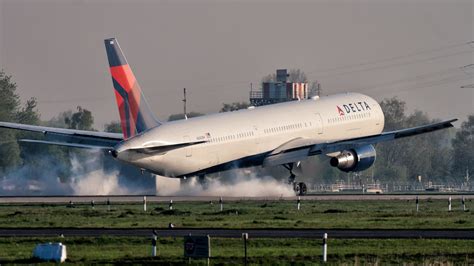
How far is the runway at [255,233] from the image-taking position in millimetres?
62062

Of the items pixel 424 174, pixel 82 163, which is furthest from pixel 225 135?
pixel 424 174

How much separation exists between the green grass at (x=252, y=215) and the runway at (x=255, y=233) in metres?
2.76

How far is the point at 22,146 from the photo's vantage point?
478 feet

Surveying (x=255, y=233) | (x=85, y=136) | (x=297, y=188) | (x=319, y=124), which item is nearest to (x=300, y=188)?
(x=297, y=188)

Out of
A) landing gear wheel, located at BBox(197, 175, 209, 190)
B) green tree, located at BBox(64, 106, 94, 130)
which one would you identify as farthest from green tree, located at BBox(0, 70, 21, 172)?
landing gear wheel, located at BBox(197, 175, 209, 190)

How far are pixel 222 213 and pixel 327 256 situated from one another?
28025 millimetres

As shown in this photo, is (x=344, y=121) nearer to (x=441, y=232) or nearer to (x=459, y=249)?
(x=441, y=232)

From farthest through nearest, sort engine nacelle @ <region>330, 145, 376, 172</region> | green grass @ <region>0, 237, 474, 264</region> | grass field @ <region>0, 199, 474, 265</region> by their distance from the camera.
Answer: engine nacelle @ <region>330, 145, 376, 172</region>, grass field @ <region>0, 199, 474, 265</region>, green grass @ <region>0, 237, 474, 264</region>

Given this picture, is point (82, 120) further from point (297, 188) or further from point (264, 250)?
point (264, 250)

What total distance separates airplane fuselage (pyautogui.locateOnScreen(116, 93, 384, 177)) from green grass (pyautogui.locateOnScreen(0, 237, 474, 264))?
29.7 metres

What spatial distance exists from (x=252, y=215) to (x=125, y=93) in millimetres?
17573

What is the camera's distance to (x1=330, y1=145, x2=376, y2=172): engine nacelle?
102m

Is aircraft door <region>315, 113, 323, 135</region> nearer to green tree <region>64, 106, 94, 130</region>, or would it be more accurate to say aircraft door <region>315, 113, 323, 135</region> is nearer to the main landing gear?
the main landing gear

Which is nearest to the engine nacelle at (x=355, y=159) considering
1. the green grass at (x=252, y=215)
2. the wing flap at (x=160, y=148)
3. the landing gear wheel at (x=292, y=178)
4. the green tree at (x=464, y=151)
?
the landing gear wheel at (x=292, y=178)
